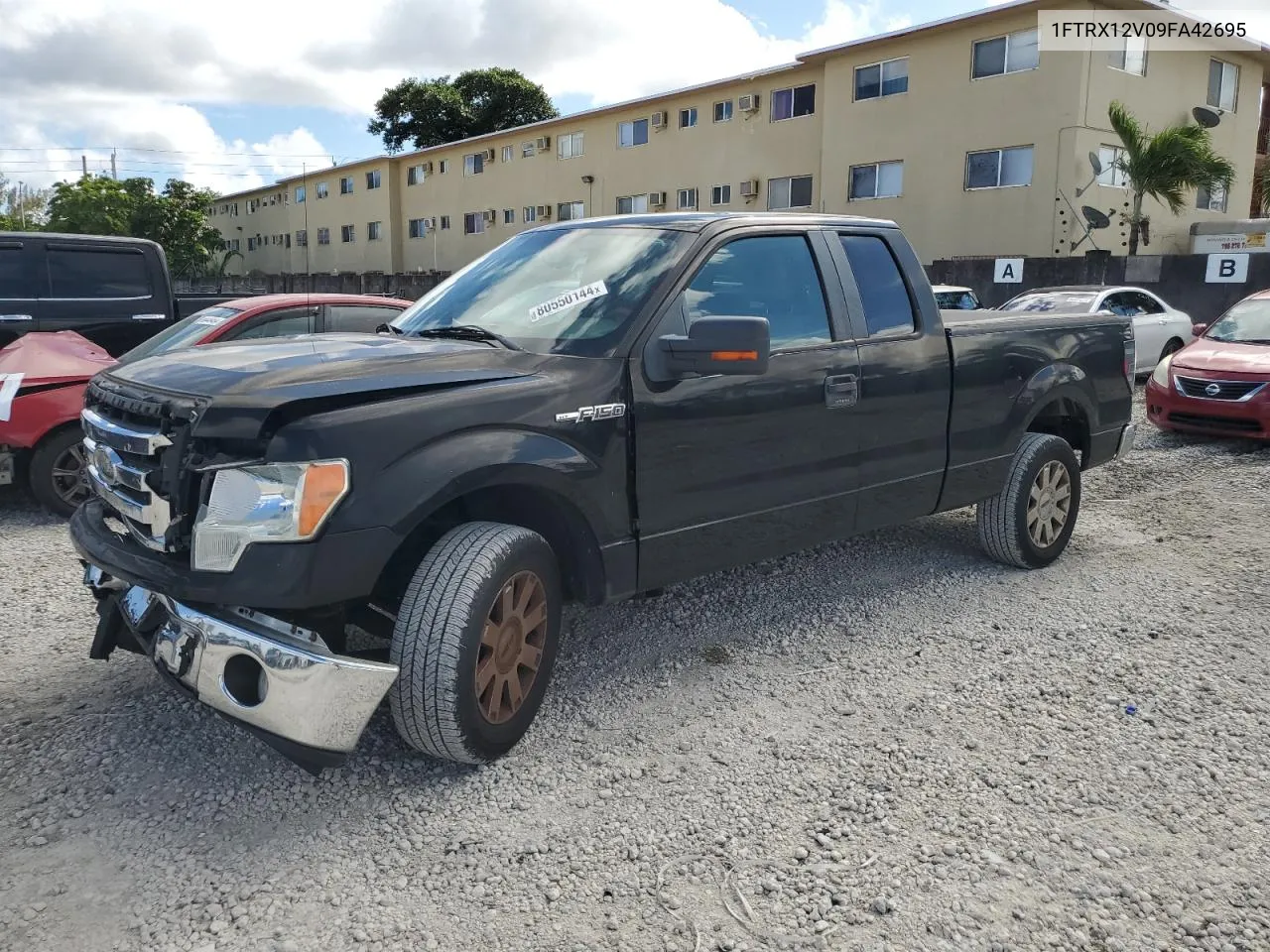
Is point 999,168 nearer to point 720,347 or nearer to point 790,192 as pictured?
point 790,192

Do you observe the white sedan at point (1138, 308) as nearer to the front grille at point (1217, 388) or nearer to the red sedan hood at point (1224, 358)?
the red sedan hood at point (1224, 358)

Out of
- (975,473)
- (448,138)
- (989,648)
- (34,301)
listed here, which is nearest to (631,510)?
(989,648)

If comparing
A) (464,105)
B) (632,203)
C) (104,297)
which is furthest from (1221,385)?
(464,105)

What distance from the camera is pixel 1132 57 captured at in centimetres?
2344

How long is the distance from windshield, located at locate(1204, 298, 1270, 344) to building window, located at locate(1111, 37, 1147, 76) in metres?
14.5

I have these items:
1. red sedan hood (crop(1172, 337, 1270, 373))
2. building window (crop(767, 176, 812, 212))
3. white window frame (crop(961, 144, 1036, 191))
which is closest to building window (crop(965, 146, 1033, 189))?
white window frame (crop(961, 144, 1036, 191))

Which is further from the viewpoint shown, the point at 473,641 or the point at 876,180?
the point at 876,180

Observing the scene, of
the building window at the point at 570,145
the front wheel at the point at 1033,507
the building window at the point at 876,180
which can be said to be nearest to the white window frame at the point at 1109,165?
the building window at the point at 876,180

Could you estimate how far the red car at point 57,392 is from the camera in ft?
21.4

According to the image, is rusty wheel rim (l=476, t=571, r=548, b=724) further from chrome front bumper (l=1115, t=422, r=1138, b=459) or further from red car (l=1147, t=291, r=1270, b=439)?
red car (l=1147, t=291, r=1270, b=439)

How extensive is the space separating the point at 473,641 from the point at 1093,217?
78.1 feet

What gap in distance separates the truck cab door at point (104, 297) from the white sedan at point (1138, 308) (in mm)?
10839

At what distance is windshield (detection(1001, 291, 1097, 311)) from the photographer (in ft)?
46.3

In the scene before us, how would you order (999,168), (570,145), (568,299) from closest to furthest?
1. (568,299)
2. (999,168)
3. (570,145)
